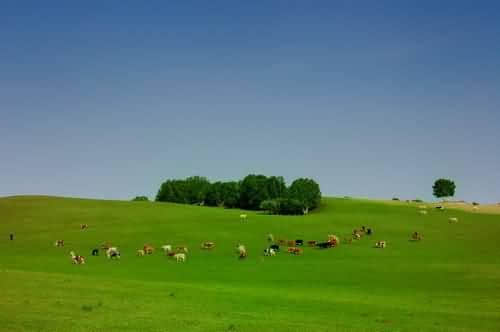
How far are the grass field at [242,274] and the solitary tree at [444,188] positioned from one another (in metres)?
55.1

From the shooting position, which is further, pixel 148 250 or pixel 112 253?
pixel 148 250

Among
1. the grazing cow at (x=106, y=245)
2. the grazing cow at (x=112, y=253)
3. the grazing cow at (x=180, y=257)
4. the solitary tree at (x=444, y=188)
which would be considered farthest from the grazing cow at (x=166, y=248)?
the solitary tree at (x=444, y=188)

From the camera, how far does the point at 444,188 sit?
156 meters

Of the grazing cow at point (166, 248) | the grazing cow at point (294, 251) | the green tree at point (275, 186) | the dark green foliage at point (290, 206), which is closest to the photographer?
the grazing cow at point (166, 248)

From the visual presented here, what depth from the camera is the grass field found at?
22.7 meters

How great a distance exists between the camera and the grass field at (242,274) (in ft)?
74.6

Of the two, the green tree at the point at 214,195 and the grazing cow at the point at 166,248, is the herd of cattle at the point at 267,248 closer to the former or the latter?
the grazing cow at the point at 166,248

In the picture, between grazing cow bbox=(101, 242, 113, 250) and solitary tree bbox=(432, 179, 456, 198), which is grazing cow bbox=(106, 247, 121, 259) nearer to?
grazing cow bbox=(101, 242, 113, 250)

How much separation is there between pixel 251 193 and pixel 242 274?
77.2 meters

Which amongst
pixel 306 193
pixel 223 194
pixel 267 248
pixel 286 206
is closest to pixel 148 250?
pixel 267 248

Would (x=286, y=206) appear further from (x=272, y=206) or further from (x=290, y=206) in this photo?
(x=272, y=206)

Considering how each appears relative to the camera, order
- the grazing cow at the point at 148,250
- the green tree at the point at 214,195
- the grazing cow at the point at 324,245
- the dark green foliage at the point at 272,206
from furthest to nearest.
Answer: the green tree at the point at 214,195 < the dark green foliage at the point at 272,206 < the grazing cow at the point at 324,245 < the grazing cow at the point at 148,250

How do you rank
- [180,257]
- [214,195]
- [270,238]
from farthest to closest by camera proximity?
[214,195], [270,238], [180,257]

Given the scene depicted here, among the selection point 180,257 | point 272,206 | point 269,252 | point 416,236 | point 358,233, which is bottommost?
point 180,257
